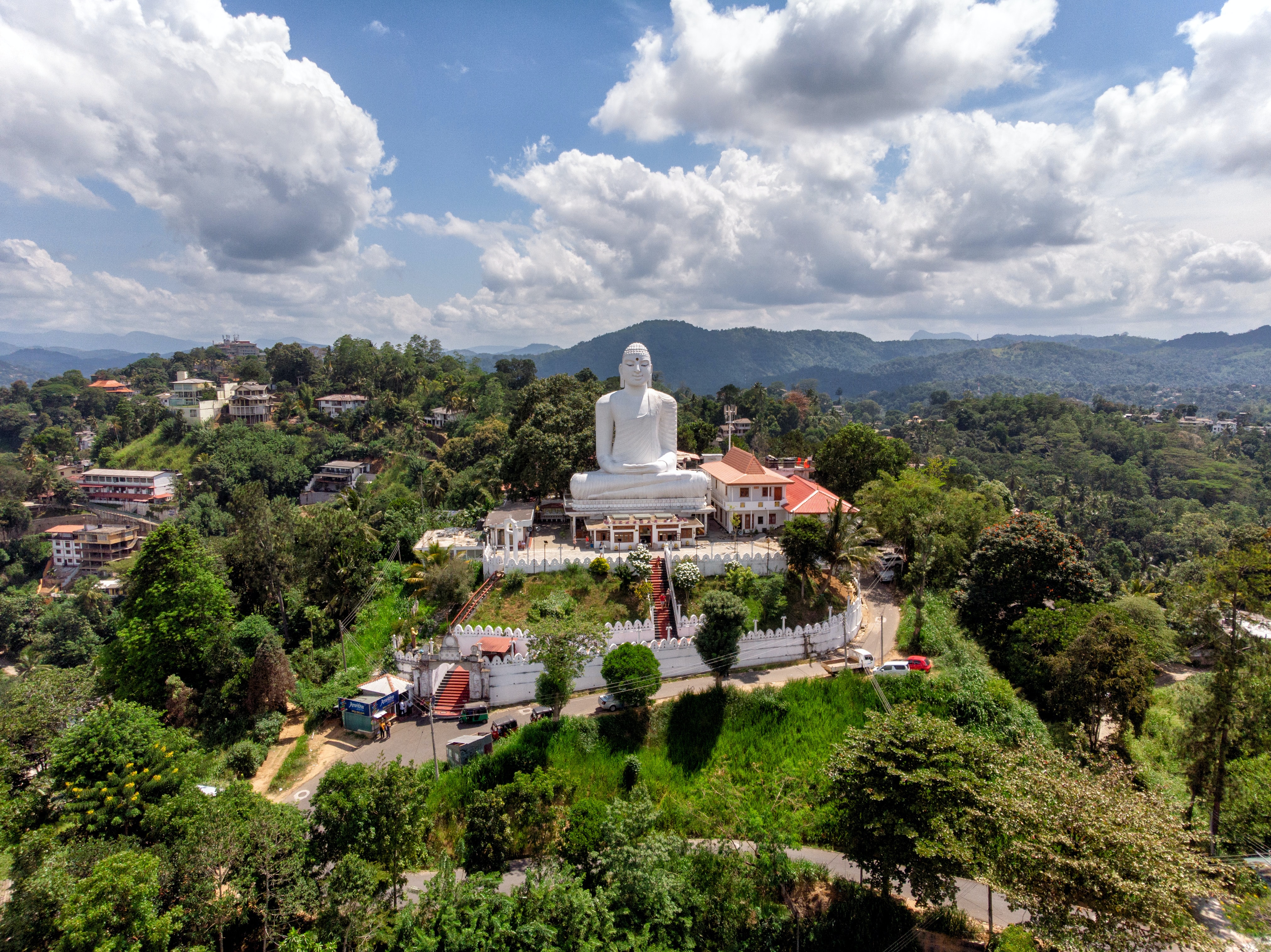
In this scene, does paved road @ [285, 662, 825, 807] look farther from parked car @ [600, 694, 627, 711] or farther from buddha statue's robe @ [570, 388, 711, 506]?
buddha statue's robe @ [570, 388, 711, 506]

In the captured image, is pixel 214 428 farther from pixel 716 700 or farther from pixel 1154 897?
pixel 1154 897

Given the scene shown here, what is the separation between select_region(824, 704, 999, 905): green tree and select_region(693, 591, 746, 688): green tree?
562 cm

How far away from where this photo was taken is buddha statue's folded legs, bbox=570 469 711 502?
1083 inches

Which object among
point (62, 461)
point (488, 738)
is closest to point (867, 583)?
point (488, 738)

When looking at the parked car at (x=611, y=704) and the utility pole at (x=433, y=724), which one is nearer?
the utility pole at (x=433, y=724)

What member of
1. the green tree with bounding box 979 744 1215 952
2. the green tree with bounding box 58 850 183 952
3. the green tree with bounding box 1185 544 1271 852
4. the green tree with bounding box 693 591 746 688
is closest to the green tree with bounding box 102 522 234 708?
the green tree with bounding box 58 850 183 952

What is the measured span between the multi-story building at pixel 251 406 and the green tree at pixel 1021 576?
71398 millimetres

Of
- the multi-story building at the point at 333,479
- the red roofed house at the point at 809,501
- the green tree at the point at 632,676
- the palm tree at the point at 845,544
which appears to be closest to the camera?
the green tree at the point at 632,676

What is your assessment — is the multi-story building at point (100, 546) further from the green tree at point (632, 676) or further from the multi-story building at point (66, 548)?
the green tree at point (632, 676)

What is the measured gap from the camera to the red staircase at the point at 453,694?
1867 cm

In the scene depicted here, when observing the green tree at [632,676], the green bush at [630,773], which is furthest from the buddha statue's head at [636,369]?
the green bush at [630,773]

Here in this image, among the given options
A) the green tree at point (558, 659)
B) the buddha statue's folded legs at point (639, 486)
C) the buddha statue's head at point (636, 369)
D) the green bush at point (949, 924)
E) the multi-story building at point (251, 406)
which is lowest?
the green bush at point (949, 924)

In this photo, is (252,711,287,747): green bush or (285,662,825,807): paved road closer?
(285,662,825,807): paved road

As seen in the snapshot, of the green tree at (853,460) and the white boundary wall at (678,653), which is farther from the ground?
the green tree at (853,460)
